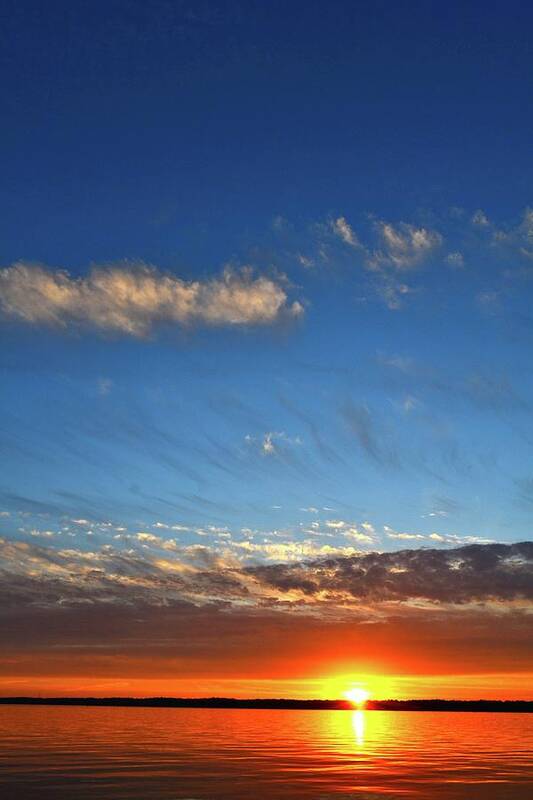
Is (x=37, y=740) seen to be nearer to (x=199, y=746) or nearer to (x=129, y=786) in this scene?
(x=199, y=746)

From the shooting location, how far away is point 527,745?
8206cm

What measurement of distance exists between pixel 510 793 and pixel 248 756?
27198 mm

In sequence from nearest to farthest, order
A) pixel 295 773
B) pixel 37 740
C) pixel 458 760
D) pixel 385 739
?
pixel 295 773, pixel 458 760, pixel 37 740, pixel 385 739

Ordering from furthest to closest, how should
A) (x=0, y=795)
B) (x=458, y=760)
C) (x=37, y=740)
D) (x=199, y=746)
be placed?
(x=37, y=740)
(x=199, y=746)
(x=458, y=760)
(x=0, y=795)

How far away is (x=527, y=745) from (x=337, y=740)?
19349mm

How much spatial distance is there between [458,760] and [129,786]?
29.6 meters

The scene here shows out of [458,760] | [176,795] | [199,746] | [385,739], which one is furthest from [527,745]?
[176,795]

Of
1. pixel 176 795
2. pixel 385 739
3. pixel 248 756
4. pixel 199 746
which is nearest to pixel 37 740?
pixel 199 746

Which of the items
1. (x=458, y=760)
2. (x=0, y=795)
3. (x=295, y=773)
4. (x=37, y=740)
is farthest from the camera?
(x=37, y=740)

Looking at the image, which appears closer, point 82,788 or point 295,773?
point 82,788

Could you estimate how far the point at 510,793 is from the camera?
39.4 meters

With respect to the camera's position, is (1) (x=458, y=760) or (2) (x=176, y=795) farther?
(1) (x=458, y=760)

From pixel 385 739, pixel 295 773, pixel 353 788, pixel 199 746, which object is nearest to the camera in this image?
pixel 353 788

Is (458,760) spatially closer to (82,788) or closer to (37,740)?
(82,788)
